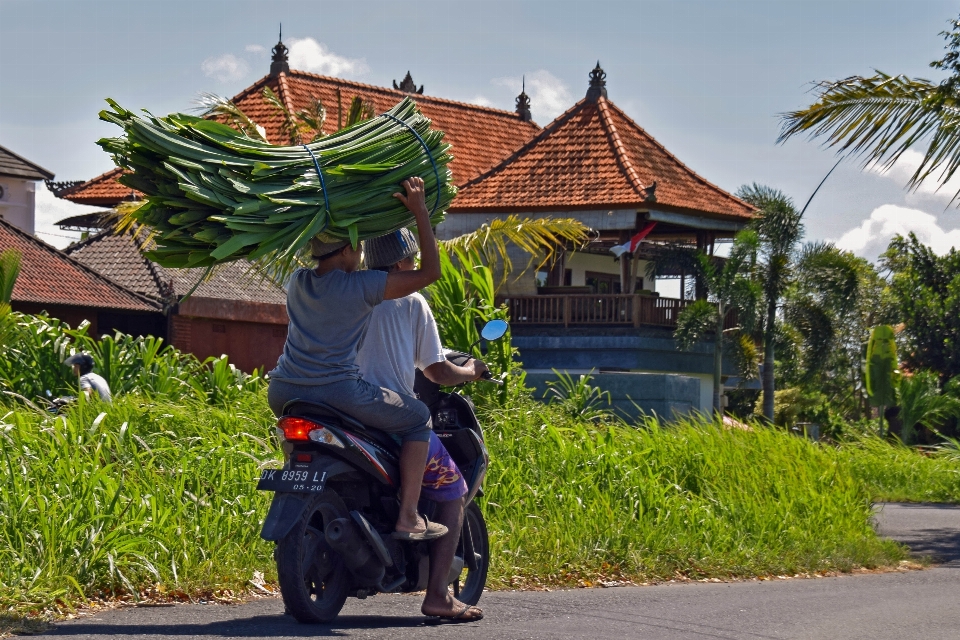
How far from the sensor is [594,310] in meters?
29.3

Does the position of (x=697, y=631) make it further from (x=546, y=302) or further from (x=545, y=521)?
(x=546, y=302)

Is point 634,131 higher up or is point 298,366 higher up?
point 634,131

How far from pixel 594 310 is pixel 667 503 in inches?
768

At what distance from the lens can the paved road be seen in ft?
19.2

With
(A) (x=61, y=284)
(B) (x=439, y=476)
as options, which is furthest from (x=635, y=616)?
(A) (x=61, y=284)

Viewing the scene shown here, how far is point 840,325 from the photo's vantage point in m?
33.3

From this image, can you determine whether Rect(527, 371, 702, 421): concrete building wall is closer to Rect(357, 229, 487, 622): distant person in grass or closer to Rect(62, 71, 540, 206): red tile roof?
Rect(62, 71, 540, 206): red tile roof

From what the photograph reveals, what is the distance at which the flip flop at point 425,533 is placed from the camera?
6.14m

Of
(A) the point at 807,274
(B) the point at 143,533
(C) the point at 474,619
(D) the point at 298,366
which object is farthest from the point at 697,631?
(A) the point at 807,274

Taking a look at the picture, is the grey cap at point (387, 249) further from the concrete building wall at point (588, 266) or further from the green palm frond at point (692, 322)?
the concrete building wall at point (588, 266)

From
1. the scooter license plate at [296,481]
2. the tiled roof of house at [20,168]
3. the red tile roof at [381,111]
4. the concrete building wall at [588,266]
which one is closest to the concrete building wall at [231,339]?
→ the red tile roof at [381,111]

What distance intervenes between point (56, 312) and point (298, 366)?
22.4 meters

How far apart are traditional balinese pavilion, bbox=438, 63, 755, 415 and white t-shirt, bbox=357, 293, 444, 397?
21.5m

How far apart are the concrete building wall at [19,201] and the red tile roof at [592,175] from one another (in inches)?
1025
